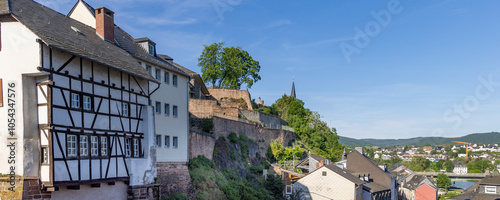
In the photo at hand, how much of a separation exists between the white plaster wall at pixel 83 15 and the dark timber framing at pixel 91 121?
5.06 meters

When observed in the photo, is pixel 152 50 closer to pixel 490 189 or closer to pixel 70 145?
pixel 70 145

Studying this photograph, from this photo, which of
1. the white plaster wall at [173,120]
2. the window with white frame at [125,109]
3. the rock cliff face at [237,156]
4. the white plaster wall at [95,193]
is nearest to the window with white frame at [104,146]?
the white plaster wall at [95,193]

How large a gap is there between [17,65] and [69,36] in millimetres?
3212

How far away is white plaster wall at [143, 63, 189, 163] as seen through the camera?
85.8ft

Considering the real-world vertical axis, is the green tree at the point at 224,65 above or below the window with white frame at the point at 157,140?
above

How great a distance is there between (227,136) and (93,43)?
21307 mm

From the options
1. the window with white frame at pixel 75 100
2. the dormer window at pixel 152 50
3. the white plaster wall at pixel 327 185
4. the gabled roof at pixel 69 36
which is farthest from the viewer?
the white plaster wall at pixel 327 185

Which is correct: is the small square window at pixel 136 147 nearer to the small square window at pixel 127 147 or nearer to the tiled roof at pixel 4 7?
the small square window at pixel 127 147

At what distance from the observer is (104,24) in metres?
24.0

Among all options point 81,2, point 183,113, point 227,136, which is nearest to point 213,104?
point 227,136

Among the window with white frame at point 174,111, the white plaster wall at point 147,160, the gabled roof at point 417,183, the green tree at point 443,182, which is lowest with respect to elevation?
the green tree at point 443,182

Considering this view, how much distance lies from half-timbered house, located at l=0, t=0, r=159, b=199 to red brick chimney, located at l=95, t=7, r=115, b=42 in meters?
1.44

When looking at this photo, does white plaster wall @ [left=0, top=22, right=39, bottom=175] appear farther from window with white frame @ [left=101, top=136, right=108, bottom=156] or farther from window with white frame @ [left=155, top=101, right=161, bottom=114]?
window with white frame @ [left=155, top=101, right=161, bottom=114]

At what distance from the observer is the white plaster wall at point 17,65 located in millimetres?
16156
